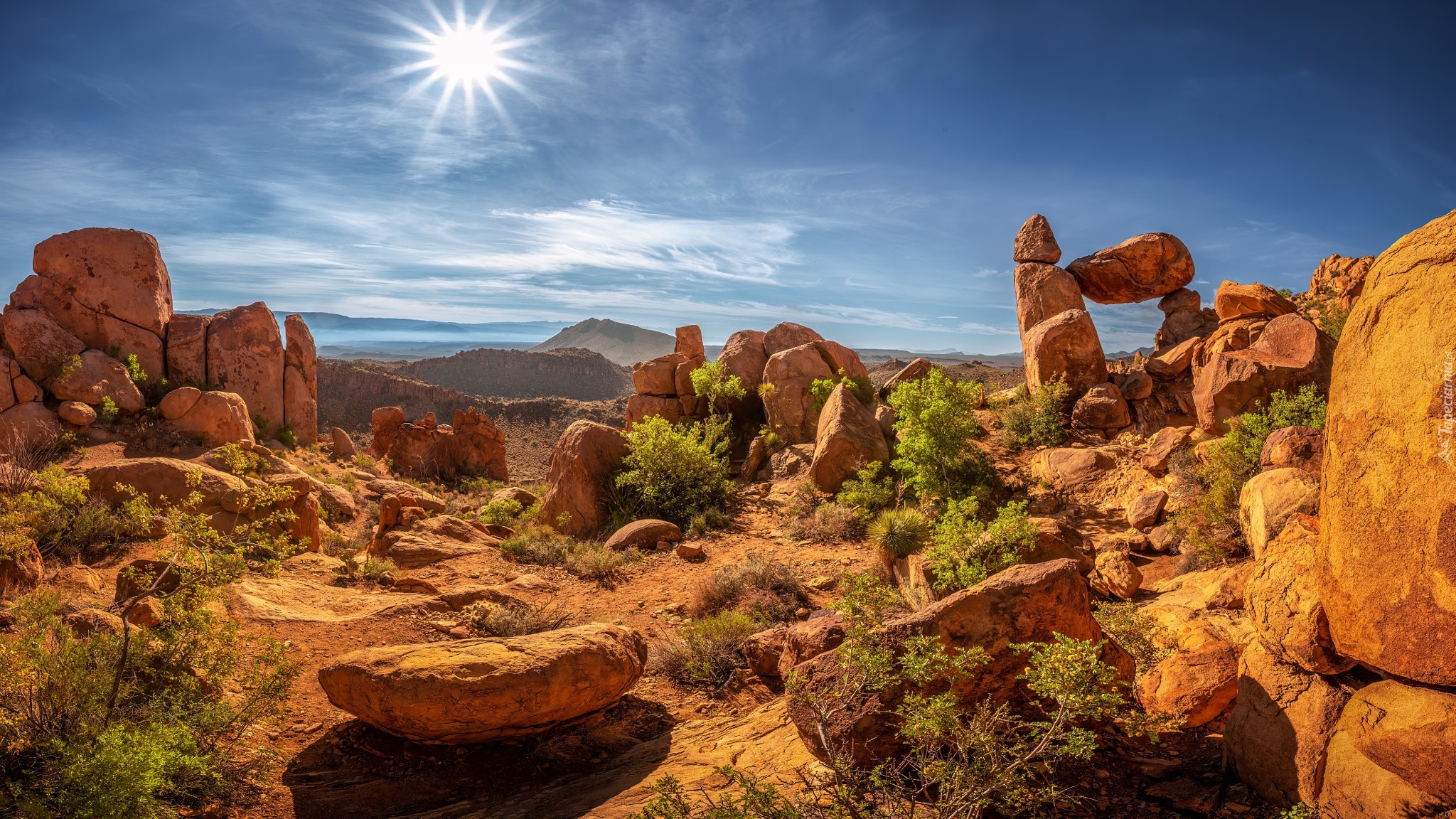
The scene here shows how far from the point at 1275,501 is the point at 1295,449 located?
1.21 metres

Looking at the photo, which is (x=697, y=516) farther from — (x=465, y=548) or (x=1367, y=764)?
(x=1367, y=764)

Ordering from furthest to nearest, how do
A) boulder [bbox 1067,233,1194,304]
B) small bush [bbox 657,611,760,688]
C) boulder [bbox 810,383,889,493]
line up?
boulder [bbox 1067,233,1194,304]
boulder [bbox 810,383,889,493]
small bush [bbox 657,611,760,688]

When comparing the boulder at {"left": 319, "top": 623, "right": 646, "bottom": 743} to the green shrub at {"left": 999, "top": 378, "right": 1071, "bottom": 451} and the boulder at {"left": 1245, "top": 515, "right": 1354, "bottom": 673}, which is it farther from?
the green shrub at {"left": 999, "top": 378, "right": 1071, "bottom": 451}

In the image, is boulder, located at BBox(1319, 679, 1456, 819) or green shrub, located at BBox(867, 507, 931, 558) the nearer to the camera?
boulder, located at BBox(1319, 679, 1456, 819)

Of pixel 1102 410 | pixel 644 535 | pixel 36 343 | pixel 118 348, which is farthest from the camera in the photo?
pixel 118 348

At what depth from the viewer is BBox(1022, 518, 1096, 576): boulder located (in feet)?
24.2

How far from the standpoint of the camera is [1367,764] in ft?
9.62

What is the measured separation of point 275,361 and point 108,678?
2214 centimetres

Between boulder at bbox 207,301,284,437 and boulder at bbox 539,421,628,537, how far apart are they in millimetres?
13070

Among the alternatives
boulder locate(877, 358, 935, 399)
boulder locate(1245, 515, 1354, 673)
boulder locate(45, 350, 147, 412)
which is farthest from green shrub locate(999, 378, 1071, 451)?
boulder locate(45, 350, 147, 412)

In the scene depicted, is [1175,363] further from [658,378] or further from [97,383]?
[97,383]

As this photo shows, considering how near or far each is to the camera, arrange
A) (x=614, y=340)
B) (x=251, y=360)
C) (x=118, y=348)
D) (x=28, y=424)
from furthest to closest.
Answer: (x=614, y=340) < (x=251, y=360) < (x=118, y=348) < (x=28, y=424)

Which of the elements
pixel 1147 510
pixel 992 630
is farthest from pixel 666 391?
pixel 992 630

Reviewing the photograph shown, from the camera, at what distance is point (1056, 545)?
7566 mm
